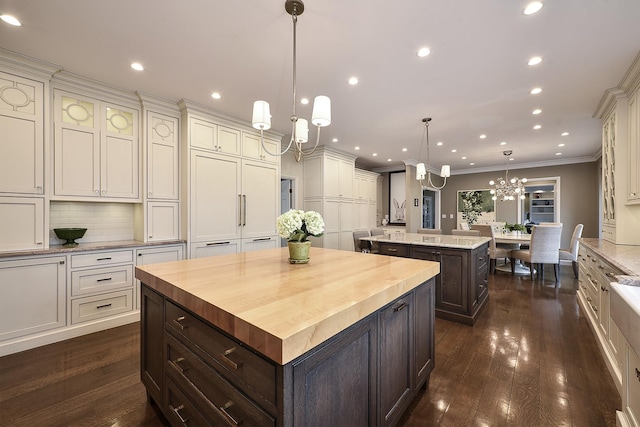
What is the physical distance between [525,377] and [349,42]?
2952 millimetres

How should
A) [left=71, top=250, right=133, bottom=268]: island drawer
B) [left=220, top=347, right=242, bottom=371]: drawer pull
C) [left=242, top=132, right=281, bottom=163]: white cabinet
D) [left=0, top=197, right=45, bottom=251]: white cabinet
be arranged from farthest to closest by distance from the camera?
[left=242, top=132, right=281, bottom=163]: white cabinet → [left=71, top=250, right=133, bottom=268]: island drawer → [left=0, top=197, right=45, bottom=251]: white cabinet → [left=220, top=347, right=242, bottom=371]: drawer pull

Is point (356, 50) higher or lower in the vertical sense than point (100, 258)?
higher

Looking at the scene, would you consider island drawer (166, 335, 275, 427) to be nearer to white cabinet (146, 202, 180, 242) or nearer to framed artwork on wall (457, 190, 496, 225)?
white cabinet (146, 202, 180, 242)

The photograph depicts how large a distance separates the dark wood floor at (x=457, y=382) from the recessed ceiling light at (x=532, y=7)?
Answer: 2.62m

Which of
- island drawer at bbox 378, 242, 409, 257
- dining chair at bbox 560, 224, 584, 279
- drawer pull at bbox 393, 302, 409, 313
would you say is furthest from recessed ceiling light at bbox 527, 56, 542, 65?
dining chair at bbox 560, 224, 584, 279

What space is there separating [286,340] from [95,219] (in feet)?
11.7

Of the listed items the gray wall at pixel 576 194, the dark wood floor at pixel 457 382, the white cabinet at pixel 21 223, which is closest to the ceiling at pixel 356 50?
the white cabinet at pixel 21 223

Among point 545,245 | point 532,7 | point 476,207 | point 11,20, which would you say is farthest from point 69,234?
point 476,207

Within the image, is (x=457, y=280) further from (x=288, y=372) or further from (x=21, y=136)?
(x=21, y=136)

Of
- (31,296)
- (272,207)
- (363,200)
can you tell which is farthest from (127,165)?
→ (363,200)

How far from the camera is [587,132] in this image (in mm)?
4551

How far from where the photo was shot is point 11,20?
1972 millimetres

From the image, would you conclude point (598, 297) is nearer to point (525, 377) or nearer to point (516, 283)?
point (525, 377)

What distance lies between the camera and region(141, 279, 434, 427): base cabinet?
0.85m
